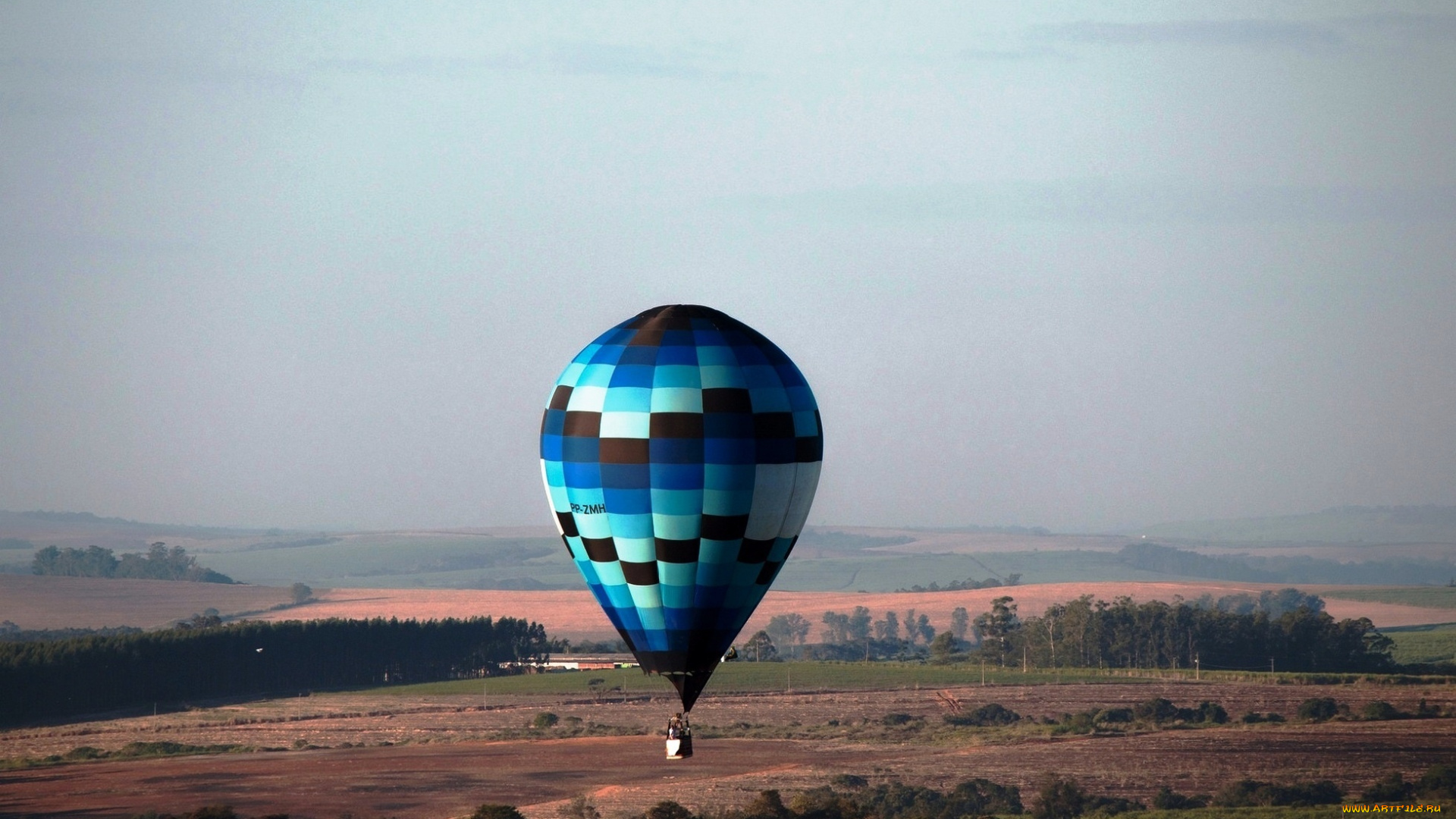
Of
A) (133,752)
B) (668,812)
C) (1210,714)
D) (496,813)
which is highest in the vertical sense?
(1210,714)

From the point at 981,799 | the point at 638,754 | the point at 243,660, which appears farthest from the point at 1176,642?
the point at 981,799

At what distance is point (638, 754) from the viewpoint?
284 ft

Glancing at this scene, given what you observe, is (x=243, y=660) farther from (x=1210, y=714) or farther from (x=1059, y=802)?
(x=1059, y=802)

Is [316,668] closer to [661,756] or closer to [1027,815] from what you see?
[661,756]

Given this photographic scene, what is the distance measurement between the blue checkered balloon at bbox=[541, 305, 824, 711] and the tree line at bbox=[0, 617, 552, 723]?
80915 mm

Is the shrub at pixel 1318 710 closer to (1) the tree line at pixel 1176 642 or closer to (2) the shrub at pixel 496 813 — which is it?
(1) the tree line at pixel 1176 642

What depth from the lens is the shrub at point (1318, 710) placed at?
98.8 meters

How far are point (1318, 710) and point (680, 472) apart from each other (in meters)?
74.0

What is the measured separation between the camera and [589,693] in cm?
11681

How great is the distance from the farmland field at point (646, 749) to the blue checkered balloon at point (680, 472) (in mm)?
31576

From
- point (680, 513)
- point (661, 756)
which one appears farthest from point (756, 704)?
point (680, 513)

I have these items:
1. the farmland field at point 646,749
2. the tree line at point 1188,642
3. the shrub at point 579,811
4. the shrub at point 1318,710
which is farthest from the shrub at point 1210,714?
the shrub at point 579,811

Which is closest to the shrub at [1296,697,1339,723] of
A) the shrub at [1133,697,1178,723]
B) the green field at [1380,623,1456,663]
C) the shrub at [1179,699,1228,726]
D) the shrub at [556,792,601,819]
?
the shrub at [1179,699,1228,726]

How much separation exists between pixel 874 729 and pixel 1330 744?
2378cm
